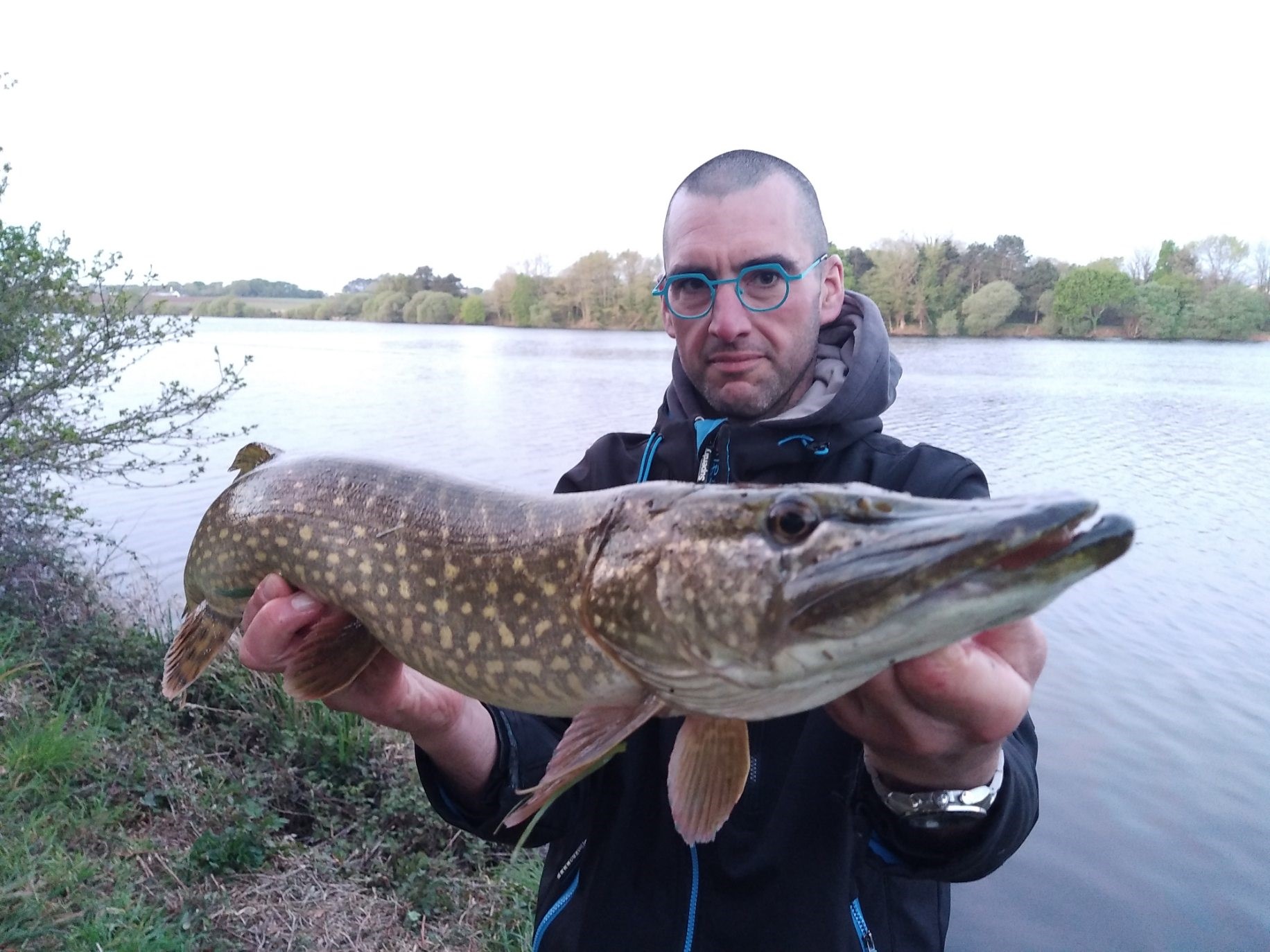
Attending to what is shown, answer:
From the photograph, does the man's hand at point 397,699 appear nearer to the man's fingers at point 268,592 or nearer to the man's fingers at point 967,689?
A: the man's fingers at point 268,592

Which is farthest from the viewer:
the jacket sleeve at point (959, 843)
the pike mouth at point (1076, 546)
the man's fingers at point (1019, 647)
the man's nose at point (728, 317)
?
the man's nose at point (728, 317)

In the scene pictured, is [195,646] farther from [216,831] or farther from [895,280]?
[895,280]

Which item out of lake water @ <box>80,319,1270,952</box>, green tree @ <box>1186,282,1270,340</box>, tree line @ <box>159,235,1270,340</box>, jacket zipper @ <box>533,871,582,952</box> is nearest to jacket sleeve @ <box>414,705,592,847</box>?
jacket zipper @ <box>533,871,582,952</box>

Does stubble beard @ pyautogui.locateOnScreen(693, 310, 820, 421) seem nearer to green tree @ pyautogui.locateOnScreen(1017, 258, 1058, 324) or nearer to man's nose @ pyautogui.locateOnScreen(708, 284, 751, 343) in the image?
man's nose @ pyautogui.locateOnScreen(708, 284, 751, 343)

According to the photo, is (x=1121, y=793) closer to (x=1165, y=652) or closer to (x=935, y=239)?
(x=1165, y=652)

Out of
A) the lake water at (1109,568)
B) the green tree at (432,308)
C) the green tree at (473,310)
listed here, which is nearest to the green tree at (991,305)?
the lake water at (1109,568)

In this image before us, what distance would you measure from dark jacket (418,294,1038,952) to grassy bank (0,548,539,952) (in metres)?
1.01

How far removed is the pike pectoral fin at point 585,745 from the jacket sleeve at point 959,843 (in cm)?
46

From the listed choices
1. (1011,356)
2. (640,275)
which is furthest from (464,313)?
(1011,356)

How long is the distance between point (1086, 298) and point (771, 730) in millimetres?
38822

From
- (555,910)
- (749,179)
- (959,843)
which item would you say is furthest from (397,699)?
(749,179)

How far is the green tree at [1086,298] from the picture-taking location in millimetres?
34250

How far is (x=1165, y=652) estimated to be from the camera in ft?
19.1

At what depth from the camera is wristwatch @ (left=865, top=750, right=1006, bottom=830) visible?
4.37 feet
